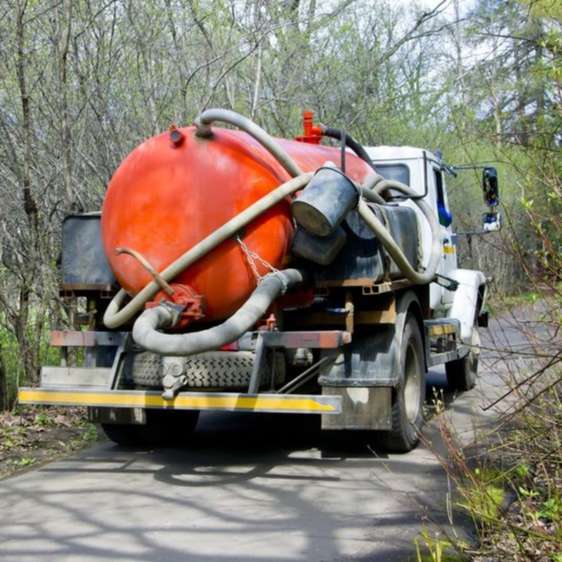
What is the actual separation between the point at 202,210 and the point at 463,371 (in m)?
5.81

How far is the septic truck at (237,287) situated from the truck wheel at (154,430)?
658mm

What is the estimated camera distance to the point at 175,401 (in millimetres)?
6465

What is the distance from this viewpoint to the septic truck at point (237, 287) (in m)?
6.46

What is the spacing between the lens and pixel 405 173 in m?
10.2

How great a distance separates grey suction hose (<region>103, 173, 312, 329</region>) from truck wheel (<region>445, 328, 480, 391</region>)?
205 inches

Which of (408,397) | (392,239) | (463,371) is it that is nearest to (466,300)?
(463,371)

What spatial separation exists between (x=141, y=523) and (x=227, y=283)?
1831 mm

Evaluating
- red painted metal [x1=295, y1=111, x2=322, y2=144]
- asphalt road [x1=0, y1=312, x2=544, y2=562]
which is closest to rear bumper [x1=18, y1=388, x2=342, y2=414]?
asphalt road [x1=0, y1=312, x2=544, y2=562]

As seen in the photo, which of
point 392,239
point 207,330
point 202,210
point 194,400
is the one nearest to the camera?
point 207,330

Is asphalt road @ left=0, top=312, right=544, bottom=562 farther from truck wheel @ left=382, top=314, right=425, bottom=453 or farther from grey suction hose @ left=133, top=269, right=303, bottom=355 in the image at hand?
grey suction hose @ left=133, top=269, right=303, bottom=355

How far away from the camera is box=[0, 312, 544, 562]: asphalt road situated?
515cm

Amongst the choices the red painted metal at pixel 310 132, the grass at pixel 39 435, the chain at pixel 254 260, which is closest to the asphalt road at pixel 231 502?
the grass at pixel 39 435

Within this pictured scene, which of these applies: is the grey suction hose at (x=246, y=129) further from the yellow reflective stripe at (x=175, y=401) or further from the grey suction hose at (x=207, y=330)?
the yellow reflective stripe at (x=175, y=401)

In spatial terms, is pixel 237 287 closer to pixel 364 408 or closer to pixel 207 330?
pixel 207 330
